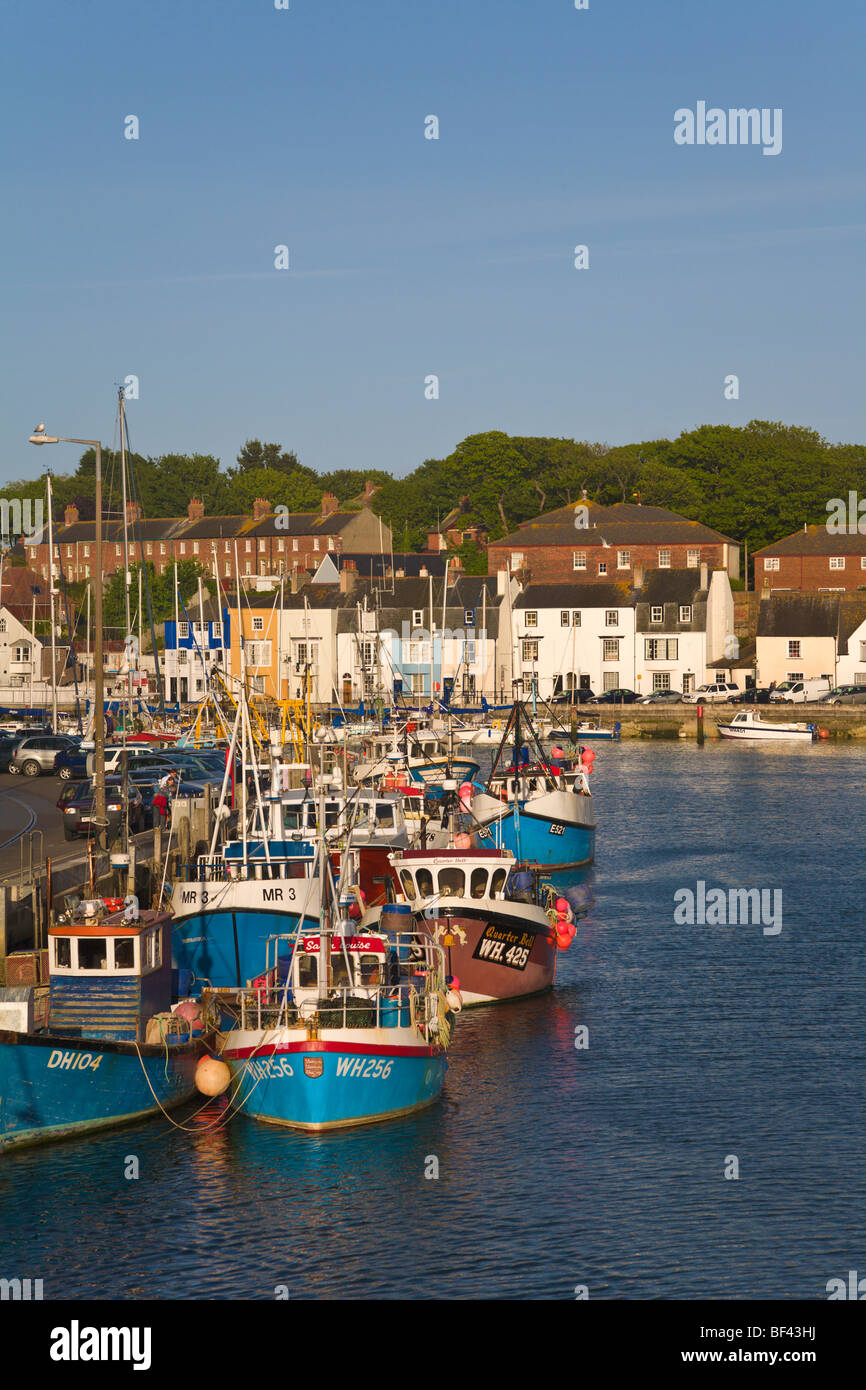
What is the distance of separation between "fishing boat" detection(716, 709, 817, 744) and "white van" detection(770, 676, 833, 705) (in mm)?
6461

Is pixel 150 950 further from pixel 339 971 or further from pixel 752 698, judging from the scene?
pixel 752 698

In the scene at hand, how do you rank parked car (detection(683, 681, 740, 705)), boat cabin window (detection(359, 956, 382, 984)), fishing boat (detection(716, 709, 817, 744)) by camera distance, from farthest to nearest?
parked car (detection(683, 681, 740, 705)), fishing boat (detection(716, 709, 817, 744)), boat cabin window (detection(359, 956, 382, 984))

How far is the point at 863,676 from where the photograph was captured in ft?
381

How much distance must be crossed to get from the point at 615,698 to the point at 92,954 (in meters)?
92.2

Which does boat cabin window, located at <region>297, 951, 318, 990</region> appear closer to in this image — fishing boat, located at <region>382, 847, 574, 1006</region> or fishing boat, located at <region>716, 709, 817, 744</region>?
fishing boat, located at <region>382, 847, 574, 1006</region>

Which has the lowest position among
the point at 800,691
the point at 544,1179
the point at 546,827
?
the point at 544,1179

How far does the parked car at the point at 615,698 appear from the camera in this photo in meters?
115

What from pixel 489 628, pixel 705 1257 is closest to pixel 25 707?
pixel 489 628

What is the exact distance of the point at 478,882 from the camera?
111 feet

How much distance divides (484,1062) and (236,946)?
5284 millimetres

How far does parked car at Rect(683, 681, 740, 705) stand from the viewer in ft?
371

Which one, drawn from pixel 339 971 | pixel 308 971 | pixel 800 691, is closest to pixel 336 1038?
pixel 308 971

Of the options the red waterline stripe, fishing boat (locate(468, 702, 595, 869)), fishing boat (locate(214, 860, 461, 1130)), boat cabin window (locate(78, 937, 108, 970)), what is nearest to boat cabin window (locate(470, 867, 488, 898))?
fishing boat (locate(214, 860, 461, 1130))

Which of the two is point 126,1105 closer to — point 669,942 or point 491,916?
point 491,916
